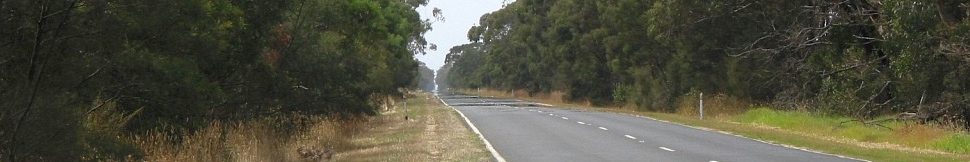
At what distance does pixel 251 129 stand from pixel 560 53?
2003 inches

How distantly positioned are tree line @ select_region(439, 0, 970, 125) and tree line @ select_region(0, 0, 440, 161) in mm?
13666

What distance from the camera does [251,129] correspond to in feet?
83.4

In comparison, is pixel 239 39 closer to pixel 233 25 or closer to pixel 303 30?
pixel 233 25

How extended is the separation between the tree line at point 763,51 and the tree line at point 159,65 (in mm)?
13666

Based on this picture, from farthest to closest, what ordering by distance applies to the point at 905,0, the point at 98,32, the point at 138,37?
the point at 905,0 → the point at 138,37 → the point at 98,32

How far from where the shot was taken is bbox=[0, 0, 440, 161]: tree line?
13383mm

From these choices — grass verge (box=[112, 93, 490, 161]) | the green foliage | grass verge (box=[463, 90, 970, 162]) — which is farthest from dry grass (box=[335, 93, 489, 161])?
the green foliage

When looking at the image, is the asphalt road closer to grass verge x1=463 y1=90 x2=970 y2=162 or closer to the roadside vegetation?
grass verge x1=463 y1=90 x2=970 y2=162

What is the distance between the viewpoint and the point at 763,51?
42250 mm

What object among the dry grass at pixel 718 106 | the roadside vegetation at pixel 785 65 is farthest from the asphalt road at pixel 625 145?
the dry grass at pixel 718 106

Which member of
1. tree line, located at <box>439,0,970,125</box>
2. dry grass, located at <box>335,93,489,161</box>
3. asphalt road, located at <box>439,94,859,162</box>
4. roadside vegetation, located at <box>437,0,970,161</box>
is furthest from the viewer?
tree line, located at <box>439,0,970,125</box>

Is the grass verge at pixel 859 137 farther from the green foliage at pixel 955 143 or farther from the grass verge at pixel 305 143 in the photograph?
the grass verge at pixel 305 143

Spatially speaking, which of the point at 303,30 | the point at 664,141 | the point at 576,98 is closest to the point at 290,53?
the point at 303,30

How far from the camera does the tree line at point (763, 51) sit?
2908 cm
